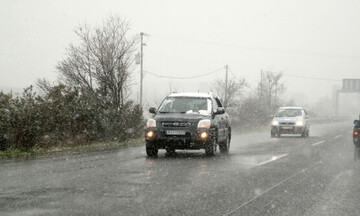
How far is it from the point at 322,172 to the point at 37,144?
1039 centimetres

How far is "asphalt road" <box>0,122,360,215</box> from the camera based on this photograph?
727 centimetres

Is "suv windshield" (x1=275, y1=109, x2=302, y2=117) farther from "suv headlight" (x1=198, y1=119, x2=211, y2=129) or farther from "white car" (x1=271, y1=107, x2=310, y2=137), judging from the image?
"suv headlight" (x1=198, y1=119, x2=211, y2=129)

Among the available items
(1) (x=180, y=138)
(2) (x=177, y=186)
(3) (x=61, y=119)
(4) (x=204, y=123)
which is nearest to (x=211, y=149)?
(4) (x=204, y=123)

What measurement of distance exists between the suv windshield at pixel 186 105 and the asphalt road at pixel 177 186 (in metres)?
1.61

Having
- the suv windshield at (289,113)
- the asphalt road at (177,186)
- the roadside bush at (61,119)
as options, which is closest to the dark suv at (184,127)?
the asphalt road at (177,186)

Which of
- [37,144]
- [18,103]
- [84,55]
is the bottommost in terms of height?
[37,144]

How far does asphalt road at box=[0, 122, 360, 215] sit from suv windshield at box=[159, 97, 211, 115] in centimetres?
161

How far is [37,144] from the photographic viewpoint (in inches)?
741

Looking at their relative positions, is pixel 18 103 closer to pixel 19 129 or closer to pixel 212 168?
pixel 19 129

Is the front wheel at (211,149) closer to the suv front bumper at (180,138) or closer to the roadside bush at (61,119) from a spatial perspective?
the suv front bumper at (180,138)

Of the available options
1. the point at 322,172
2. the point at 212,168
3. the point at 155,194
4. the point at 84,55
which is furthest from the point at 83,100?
the point at 155,194

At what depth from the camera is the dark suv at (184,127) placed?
15.0 m

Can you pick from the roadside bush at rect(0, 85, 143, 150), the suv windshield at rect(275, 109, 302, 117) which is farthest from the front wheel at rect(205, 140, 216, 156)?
the suv windshield at rect(275, 109, 302, 117)

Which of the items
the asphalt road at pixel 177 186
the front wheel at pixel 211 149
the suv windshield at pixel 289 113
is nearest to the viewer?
the asphalt road at pixel 177 186
